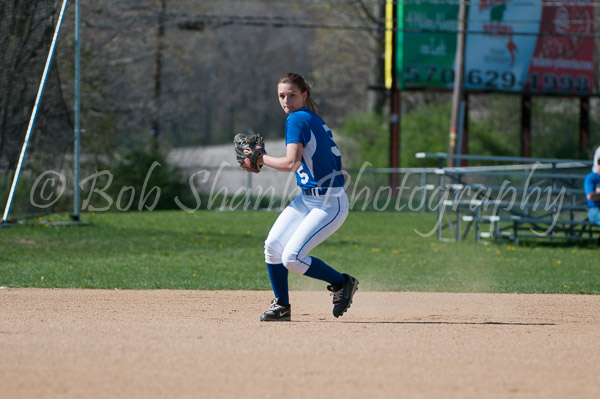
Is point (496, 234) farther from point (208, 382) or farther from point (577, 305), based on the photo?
point (208, 382)

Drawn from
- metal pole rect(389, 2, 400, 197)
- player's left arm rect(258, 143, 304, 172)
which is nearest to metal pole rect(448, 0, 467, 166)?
metal pole rect(389, 2, 400, 197)

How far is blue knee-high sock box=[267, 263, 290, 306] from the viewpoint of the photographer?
698 centimetres

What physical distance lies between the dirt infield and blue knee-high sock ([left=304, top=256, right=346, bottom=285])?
0.39 metres

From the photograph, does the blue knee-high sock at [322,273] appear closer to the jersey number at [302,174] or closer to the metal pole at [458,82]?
the jersey number at [302,174]

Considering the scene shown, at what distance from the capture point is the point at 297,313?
790 cm

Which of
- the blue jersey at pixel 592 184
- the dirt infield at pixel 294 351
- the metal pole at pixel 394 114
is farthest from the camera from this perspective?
the metal pole at pixel 394 114

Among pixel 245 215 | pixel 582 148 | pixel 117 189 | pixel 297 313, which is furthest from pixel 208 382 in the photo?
pixel 582 148

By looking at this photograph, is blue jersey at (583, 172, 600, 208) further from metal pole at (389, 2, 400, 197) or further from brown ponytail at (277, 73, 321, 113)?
metal pole at (389, 2, 400, 197)

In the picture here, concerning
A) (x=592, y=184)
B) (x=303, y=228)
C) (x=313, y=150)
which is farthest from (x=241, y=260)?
(x=313, y=150)

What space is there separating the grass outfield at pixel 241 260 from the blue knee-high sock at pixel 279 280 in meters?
3.26

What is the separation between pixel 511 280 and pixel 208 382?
7.63 m

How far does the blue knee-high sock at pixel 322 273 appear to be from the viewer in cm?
691

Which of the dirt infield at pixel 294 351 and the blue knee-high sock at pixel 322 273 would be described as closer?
the dirt infield at pixel 294 351

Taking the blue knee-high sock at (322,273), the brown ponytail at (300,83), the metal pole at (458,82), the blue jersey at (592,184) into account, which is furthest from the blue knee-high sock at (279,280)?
the metal pole at (458,82)
